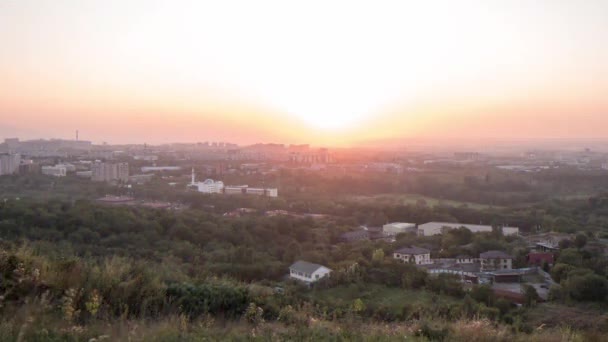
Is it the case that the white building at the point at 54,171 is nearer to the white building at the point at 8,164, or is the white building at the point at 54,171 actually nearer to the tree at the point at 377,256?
the white building at the point at 8,164

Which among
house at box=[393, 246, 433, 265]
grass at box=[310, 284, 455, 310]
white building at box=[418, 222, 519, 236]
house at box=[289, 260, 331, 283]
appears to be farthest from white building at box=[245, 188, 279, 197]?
grass at box=[310, 284, 455, 310]

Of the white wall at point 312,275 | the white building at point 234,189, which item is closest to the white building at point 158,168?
the white building at point 234,189

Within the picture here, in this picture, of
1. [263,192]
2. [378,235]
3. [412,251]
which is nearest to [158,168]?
[263,192]

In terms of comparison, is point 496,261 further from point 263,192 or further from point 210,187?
point 210,187

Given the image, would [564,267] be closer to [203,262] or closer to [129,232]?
[203,262]

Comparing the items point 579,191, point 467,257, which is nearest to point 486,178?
point 579,191
